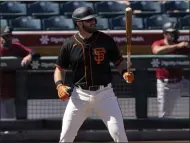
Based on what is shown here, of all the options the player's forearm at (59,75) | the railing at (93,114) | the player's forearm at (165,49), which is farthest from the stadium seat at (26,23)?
the player's forearm at (59,75)

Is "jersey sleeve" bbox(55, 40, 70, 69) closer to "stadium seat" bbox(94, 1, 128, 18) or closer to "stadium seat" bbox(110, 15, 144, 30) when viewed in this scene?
"stadium seat" bbox(110, 15, 144, 30)

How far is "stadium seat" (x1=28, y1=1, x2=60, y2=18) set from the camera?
12.2 metres

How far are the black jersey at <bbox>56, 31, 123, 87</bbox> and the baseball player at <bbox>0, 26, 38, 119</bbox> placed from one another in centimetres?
188

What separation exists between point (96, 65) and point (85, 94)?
11.0 inches

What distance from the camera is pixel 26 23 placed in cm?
1161

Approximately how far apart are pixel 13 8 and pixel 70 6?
133 cm

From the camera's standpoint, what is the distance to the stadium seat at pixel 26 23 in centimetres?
1152

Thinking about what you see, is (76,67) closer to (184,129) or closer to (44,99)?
(44,99)

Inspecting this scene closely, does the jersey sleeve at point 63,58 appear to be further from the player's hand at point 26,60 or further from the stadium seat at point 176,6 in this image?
the stadium seat at point 176,6

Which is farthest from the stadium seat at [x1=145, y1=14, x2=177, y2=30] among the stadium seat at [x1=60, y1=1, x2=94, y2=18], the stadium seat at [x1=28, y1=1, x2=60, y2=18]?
the stadium seat at [x1=28, y1=1, x2=60, y2=18]

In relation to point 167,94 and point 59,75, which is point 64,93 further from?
point 167,94

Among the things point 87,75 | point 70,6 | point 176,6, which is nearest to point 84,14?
point 87,75

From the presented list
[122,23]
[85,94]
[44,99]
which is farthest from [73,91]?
[122,23]

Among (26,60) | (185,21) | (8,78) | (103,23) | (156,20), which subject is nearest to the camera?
(26,60)
